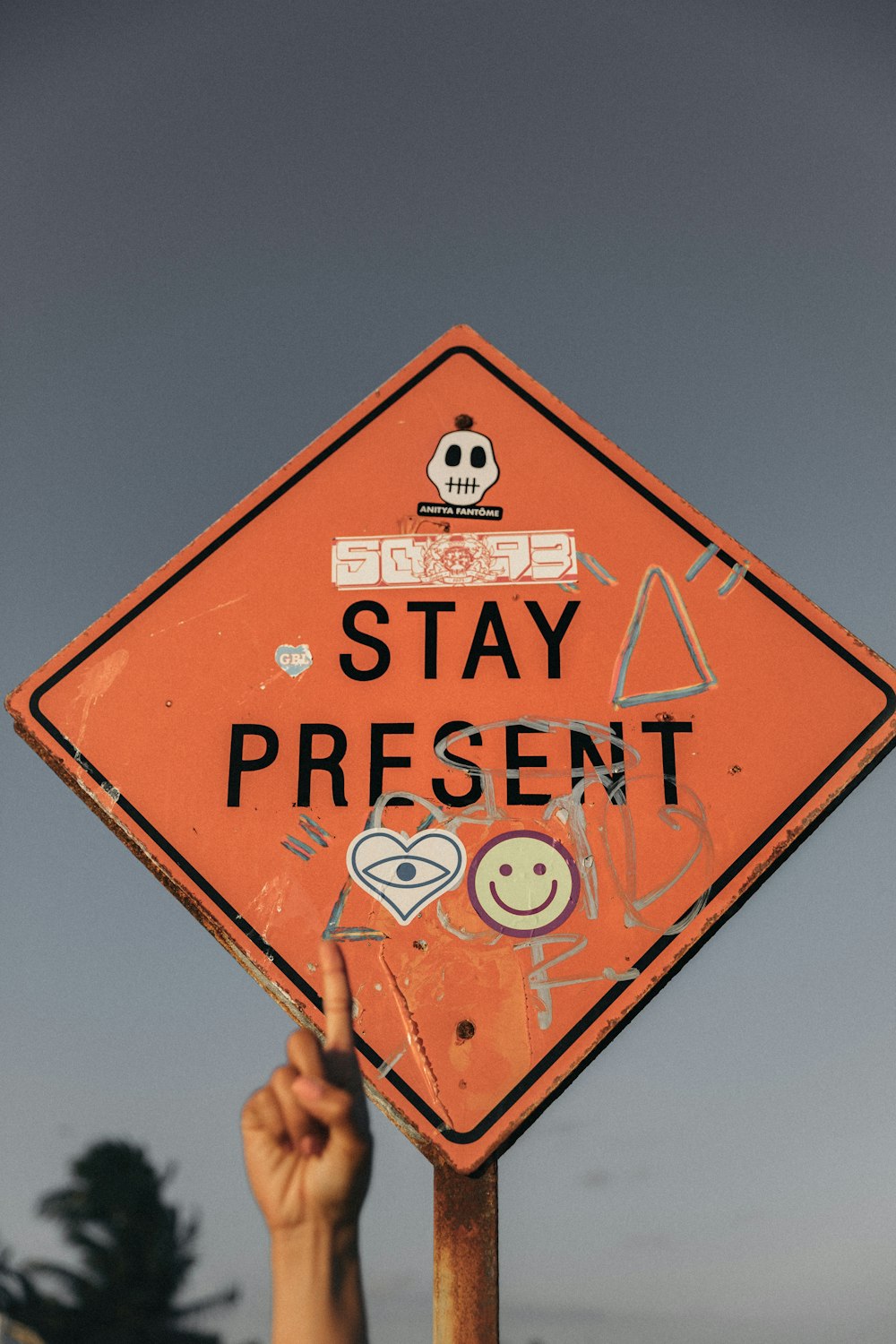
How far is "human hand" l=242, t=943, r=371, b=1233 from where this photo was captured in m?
1.18

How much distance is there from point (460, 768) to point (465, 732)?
0.06 metres

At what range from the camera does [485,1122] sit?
1456mm

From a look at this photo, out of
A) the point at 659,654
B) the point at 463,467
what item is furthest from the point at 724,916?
the point at 463,467

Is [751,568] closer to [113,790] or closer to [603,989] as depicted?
[603,989]

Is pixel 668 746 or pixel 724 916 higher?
pixel 668 746

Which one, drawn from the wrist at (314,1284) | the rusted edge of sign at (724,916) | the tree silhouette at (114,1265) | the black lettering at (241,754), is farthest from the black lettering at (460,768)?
the tree silhouette at (114,1265)

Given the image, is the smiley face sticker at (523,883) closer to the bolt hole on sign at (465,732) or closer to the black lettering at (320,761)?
the bolt hole on sign at (465,732)

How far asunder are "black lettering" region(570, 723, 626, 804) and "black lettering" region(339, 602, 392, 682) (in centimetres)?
30

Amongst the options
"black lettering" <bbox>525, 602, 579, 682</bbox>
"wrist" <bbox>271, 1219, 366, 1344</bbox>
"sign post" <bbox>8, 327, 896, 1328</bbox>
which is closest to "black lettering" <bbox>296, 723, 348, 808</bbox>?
"sign post" <bbox>8, 327, 896, 1328</bbox>

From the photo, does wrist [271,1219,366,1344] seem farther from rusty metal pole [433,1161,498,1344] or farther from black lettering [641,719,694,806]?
black lettering [641,719,694,806]

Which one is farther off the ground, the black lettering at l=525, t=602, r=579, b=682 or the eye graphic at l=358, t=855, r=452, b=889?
the black lettering at l=525, t=602, r=579, b=682

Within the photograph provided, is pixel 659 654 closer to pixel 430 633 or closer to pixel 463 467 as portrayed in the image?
pixel 430 633

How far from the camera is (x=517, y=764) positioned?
1.67 m

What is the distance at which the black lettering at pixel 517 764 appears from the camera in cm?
164
